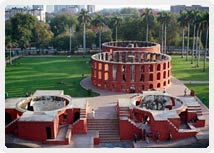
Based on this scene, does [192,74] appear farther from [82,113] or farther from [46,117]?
[46,117]

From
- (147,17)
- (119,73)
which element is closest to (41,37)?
(147,17)

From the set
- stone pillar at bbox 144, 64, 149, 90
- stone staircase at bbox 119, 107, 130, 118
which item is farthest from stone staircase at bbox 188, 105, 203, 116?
stone pillar at bbox 144, 64, 149, 90

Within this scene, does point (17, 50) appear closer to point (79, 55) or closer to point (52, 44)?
point (52, 44)

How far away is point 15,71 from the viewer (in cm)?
5225

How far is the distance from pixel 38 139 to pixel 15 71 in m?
26.4

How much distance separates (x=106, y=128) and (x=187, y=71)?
2541 cm

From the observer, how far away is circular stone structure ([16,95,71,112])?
3166 cm

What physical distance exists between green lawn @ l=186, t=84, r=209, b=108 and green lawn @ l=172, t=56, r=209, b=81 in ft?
12.6

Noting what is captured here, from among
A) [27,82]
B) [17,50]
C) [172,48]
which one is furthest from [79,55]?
[27,82]

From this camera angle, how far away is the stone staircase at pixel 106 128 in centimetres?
2908

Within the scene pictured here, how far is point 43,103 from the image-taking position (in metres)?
32.8

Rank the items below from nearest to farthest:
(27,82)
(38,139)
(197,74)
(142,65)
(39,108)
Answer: (38,139) < (39,108) < (142,65) < (27,82) < (197,74)

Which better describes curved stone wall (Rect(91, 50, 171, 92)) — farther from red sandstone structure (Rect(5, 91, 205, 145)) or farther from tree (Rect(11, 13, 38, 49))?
tree (Rect(11, 13, 38, 49))

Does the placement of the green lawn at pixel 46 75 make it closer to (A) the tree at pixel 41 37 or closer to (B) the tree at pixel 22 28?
(B) the tree at pixel 22 28
